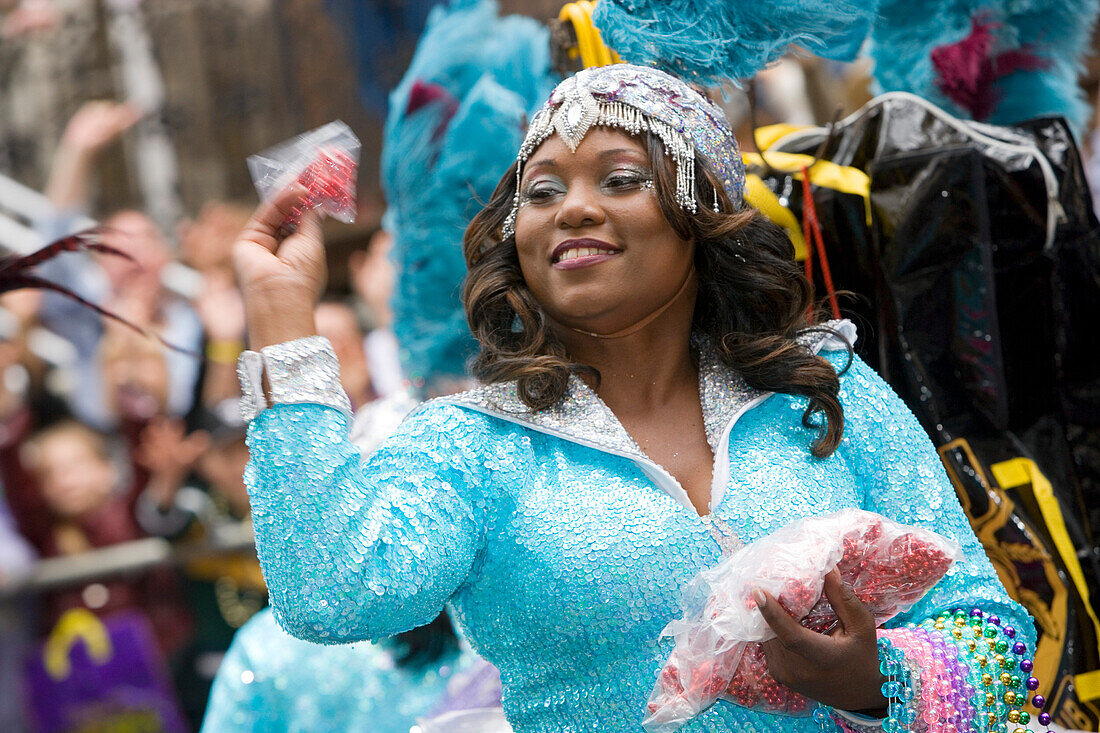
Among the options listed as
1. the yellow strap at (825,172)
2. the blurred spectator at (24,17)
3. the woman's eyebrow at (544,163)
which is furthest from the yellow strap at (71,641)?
the blurred spectator at (24,17)

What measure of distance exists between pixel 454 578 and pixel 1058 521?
1283 mm

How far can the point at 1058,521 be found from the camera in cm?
238

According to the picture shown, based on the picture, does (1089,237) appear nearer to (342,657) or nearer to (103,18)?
(342,657)

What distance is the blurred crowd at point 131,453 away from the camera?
461 cm

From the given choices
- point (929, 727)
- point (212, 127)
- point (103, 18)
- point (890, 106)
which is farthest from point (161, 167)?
point (929, 727)

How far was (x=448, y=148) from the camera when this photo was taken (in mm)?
3191

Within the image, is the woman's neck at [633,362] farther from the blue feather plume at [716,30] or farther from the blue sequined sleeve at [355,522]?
the blue feather plume at [716,30]

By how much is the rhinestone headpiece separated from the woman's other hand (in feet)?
2.01

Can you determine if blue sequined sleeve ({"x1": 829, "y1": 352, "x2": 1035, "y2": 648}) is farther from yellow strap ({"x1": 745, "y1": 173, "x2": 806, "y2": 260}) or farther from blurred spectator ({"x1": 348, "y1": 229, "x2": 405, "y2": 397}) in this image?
blurred spectator ({"x1": 348, "y1": 229, "x2": 405, "y2": 397})

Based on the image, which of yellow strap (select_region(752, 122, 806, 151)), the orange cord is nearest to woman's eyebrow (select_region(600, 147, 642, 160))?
the orange cord

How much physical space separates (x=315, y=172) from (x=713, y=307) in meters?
0.69

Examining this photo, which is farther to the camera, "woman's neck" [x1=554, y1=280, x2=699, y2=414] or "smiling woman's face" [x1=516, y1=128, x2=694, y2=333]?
"woman's neck" [x1=554, y1=280, x2=699, y2=414]

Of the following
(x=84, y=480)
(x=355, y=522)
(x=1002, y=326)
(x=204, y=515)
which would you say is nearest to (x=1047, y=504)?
(x=1002, y=326)

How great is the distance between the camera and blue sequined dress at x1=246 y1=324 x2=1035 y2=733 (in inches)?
59.1
